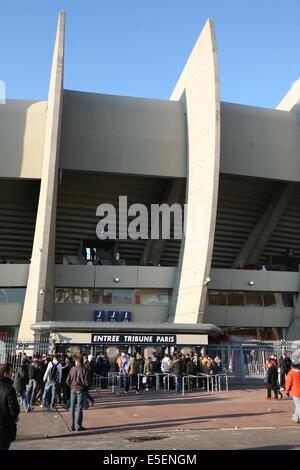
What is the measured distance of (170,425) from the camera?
10.6m

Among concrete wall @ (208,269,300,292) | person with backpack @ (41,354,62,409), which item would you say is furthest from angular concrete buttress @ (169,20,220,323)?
person with backpack @ (41,354,62,409)

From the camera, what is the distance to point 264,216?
33.3 metres

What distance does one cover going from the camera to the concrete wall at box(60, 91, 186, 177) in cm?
2891

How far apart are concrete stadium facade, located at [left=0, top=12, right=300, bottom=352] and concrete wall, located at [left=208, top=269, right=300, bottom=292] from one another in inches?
2.6

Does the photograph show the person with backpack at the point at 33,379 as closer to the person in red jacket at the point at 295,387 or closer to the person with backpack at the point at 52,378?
the person with backpack at the point at 52,378

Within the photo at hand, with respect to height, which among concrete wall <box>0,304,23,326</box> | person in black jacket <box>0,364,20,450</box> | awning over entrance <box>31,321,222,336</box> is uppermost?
concrete wall <box>0,304,23,326</box>

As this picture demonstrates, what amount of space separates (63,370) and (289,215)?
24138mm

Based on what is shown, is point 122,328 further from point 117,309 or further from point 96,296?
point 96,296

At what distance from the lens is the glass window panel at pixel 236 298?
1260 inches

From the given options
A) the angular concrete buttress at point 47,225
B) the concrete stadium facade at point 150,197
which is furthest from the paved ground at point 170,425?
the concrete stadium facade at point 150,197

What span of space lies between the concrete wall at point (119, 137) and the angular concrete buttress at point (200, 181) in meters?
1.11

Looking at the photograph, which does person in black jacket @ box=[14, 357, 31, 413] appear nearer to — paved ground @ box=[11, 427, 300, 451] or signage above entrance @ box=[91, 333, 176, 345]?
paved ground @ box=[11, 427, 300, 451]

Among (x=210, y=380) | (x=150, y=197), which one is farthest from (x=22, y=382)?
(x=150, y=197)
